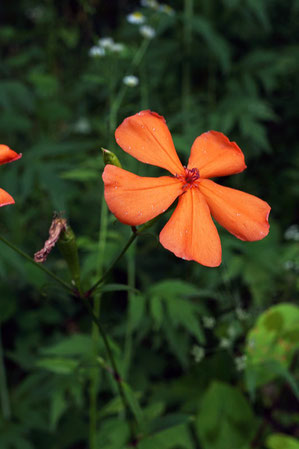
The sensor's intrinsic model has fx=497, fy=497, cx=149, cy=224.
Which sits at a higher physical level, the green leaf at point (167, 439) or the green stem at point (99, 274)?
the green stem at point (99, 274)

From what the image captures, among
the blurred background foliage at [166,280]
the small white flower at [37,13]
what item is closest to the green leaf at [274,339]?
the blurred background foliage at [166,280]

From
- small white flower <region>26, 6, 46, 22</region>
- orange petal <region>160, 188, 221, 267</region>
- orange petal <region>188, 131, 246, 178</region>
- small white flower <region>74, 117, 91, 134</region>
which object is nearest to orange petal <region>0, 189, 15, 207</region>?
orange petal <region>160, 188, 221, 267</region>

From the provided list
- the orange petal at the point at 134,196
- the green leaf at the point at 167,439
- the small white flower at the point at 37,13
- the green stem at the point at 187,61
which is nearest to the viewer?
the orange petal at the point at 134,196

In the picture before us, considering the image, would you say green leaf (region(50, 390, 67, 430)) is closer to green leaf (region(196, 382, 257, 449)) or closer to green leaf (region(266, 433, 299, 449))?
green leaf (region(196, 382, 257, 449))

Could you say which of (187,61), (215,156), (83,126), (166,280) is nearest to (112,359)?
(215,156)

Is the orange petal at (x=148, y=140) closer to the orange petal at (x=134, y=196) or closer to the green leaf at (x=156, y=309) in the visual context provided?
the orange petal at (x=134, y=196)

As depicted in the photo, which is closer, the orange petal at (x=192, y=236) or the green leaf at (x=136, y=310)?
the orange petal at (x=192, y=236)

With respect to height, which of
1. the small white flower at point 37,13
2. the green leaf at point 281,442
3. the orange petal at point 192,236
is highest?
Answer: the small white flower at point 37,13

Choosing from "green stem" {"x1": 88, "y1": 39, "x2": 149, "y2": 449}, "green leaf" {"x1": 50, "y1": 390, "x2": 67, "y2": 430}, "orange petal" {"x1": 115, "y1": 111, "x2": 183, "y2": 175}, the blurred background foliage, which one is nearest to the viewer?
"orange petal" {"x1": 115, "y1": 111, "x2": 183, "y2": 175}

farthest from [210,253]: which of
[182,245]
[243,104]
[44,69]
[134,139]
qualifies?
[44,69]
